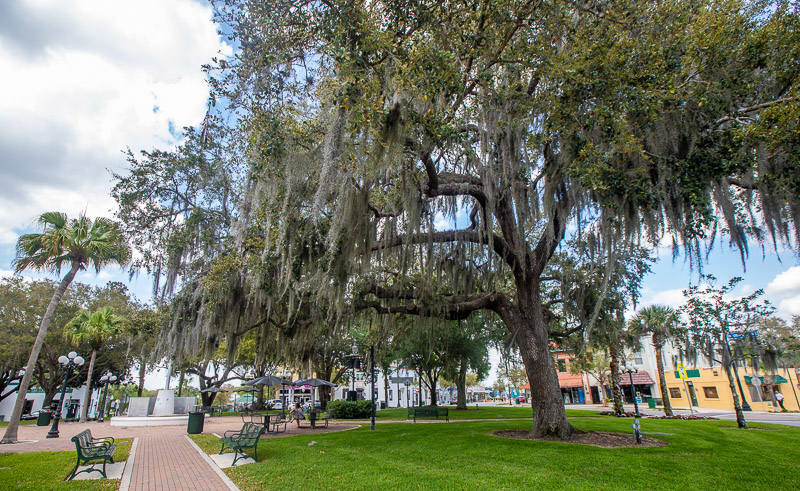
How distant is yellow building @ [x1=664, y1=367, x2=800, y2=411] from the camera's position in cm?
2855

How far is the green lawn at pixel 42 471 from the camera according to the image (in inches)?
228

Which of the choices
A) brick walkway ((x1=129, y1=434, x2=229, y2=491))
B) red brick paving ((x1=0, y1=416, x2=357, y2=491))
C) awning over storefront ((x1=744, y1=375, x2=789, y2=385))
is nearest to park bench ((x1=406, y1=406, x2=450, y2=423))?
red brick paving ((x1=0, y1=416, x2=357, y2=491))

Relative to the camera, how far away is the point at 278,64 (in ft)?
23.0

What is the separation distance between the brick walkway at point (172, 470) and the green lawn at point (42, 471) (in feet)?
1.38

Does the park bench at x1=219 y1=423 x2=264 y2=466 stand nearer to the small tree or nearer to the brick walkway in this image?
the brick walkway

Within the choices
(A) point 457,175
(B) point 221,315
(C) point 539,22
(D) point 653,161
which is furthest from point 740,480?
(B) point 221,315

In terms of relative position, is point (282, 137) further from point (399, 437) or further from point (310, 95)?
point (399, 437)

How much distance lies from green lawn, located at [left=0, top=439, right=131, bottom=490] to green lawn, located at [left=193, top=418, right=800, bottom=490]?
201 cm

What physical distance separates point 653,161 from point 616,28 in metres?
2.88

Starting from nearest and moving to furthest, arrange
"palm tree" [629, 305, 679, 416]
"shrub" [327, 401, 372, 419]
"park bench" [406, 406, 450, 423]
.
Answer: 1. "park bench" [406, 406, 450, 423]
2. "palm tree" [629, 305, 679, 416]
3. "shrub" [327, 401, 372, 419]

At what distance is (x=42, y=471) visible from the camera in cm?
686

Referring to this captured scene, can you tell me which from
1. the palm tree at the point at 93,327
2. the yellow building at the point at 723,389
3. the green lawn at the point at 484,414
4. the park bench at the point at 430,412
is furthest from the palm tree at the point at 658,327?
the palm tree at the point at 93,327

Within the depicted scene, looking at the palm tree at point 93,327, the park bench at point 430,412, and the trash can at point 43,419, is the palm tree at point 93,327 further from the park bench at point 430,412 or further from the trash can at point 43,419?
the park bench at point 430,412

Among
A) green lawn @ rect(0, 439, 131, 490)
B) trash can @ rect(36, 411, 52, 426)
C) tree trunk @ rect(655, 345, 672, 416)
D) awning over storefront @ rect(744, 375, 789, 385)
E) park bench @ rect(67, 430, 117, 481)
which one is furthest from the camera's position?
awning over storefront @ rect(744, 375, 789, 385)
